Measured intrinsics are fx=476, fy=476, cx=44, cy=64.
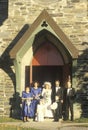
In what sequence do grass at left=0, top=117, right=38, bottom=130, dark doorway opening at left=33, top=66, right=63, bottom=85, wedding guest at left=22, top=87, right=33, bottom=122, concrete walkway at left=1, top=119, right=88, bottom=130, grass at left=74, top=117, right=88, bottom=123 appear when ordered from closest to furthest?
grass at left=0, top=117, right=38, bottom=130 < concrete walkway at left=1, top=119, right=88, bottom=130 < grass at left=74, top=117, right=88, bottom=123 < wedding guest at left=22, top=87, right=33, bottom=122 < dark doorway opening at left=33, top=66, right=63, bottom=85

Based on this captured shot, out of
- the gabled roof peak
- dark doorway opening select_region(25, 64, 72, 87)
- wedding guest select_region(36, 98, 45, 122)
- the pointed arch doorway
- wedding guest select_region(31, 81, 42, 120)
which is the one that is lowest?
wedding guest select_region(36, 98, 45, 122)

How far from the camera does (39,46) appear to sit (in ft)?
61.6

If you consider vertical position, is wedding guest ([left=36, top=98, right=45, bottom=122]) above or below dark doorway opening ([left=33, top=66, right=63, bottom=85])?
below

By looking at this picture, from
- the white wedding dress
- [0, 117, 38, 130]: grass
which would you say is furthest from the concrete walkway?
[0, 117, 38, 130]: grass

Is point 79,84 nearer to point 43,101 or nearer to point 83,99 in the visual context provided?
point 83,99

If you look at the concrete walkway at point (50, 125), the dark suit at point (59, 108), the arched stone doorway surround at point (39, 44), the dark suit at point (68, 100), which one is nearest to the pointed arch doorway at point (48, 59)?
the arched stone doorway surround at point (39, 44)

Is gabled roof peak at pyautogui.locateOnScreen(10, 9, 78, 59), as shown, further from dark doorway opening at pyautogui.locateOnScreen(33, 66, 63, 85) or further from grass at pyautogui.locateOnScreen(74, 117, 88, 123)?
grass at pyautogui.locateOnScreen(74, 117, 88, 123)

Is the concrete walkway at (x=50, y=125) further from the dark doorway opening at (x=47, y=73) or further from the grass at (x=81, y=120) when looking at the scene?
the dark doorway opening at (x=47, y=73)

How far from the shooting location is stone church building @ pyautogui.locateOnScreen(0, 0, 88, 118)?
18.0 m

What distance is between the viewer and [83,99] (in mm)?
18062

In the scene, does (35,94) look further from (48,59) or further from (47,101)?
(48,59)

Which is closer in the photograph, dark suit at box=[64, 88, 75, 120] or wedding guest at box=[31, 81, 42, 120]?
dark suit at box=[64, 88, 75, 120]

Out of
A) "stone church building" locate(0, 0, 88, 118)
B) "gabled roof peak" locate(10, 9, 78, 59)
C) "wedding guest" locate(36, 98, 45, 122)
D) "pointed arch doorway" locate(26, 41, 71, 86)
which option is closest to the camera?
"wedding guest" locate(36, 98, 45, 122)

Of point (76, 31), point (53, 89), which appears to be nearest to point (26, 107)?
point (53, 89)
